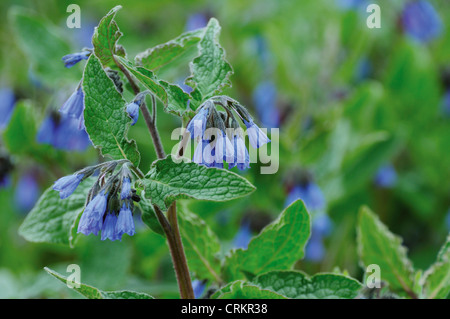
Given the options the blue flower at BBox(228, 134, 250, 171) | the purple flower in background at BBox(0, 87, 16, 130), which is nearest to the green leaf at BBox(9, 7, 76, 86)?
the purple flower in background at BBox(0, 87, 16, 130)

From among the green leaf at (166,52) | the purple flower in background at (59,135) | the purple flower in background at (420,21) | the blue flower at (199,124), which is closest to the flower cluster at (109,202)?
the blue flower at (199,124)

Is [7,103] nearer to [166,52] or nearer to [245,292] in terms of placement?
[166,52]

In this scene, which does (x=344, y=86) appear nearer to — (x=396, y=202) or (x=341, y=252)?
(x=396, y=202)

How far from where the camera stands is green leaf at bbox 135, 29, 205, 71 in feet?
3.41

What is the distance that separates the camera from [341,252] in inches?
80.1

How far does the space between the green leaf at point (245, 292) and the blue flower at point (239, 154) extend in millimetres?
208

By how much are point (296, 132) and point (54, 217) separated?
1.14m

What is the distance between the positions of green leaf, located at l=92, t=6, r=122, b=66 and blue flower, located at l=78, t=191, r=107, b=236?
233 mm

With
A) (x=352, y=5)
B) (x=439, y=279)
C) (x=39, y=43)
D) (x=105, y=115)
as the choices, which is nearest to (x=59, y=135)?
(x=39, y=43)

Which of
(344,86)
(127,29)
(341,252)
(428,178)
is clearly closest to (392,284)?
(341,252)

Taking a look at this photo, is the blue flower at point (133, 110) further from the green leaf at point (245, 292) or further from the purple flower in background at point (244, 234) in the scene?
the purple flower in background at point (244, 234)

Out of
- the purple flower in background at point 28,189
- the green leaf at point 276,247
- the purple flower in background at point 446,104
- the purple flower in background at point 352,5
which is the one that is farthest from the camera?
the purple flower in background at point 352,5

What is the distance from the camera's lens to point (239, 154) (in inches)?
36.1

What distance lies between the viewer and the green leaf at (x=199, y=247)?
1.18m
